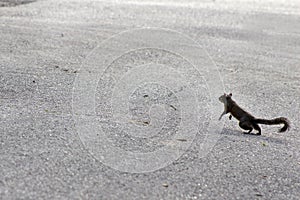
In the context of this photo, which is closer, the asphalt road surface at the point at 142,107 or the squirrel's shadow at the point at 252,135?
the asphalt road surface at the point at 142,107

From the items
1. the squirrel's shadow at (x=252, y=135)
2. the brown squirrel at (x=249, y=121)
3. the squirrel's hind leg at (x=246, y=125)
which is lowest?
the squirrel's shadow at (x=252, y=135)

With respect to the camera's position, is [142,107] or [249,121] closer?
[249,121]

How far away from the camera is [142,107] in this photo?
6.14m

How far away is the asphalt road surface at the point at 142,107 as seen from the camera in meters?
4.26

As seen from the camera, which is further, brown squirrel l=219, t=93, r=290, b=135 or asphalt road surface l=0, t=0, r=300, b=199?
brown squirrel l=219, t=93, r=290, b=135

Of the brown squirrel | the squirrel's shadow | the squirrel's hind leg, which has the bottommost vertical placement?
the squirrel's shadow

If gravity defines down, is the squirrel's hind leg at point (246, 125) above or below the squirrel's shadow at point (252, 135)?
above

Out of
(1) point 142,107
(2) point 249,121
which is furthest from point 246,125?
(1) point 142,107

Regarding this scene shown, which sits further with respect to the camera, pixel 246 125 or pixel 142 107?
pixel 142 107

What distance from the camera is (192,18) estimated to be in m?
13.0

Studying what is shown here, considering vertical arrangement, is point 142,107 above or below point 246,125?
above

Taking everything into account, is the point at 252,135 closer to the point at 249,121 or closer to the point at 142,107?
the point at 249,121

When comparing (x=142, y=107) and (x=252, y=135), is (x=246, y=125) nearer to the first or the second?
(x=252, y=135)

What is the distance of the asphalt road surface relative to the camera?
4.26 meters
